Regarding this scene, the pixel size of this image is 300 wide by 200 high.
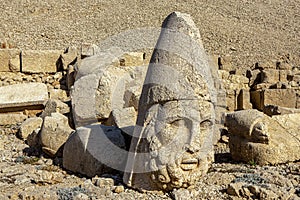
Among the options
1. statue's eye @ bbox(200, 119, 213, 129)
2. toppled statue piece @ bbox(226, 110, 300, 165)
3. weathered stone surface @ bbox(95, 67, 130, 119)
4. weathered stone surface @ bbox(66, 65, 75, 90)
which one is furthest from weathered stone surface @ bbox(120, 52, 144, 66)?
statue's eye @ bbox(200, 119, 213, 129)

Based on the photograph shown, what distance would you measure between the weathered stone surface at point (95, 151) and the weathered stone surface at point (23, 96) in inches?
157

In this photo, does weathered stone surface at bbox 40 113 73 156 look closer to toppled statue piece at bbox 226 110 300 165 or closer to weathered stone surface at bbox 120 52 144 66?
toppled statue piece at bbox 226 110 300 165

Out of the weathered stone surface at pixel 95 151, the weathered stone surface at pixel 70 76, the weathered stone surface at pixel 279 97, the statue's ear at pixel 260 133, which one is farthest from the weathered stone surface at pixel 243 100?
the weathered stone surface at pixel 95 151

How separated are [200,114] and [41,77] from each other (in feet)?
26.0

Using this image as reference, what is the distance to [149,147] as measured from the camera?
4.58m

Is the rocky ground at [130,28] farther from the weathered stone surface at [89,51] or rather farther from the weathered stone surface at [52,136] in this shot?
the weathered stone surface at [89,51]

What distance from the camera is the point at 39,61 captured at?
11.7m

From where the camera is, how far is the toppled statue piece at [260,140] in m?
→ 5.96

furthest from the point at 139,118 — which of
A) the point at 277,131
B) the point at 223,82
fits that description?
the point at 223,82

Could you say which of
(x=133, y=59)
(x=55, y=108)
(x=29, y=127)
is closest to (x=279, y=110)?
(x=133, y=59)

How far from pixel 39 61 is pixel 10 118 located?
2990 mm

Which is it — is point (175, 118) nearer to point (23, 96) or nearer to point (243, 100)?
point (23, 96)

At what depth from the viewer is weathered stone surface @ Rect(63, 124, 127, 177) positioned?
17.5 ft

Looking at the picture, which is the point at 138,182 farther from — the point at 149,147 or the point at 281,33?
the point at 281,33
